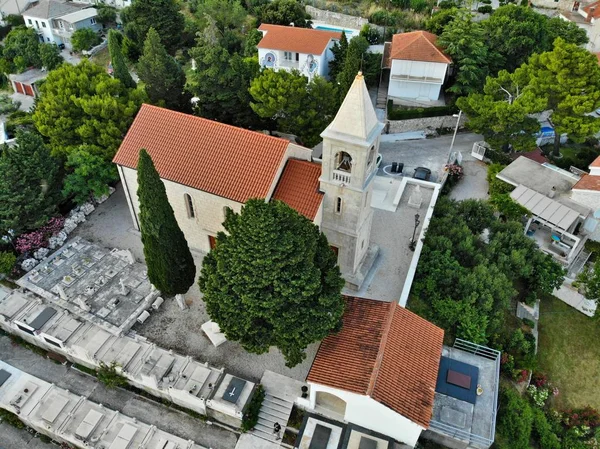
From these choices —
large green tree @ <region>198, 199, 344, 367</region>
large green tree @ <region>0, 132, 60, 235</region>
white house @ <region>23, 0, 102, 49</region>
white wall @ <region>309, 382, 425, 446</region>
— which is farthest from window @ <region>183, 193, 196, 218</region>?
white house @ <region>23, 0, 102, 49</region>

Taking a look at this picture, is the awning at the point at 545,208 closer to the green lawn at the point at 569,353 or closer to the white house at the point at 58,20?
the green lawn at the point at 569,353

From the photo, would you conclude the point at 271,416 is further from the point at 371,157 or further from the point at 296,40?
the point at 296,40

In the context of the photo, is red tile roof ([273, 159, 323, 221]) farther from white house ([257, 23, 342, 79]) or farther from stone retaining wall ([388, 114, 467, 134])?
white house ([257, 23, 342, 79])

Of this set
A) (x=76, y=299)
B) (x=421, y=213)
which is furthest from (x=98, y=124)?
(x=421, y=213)

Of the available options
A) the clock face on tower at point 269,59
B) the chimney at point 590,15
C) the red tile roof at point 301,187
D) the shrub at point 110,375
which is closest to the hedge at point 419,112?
the clock face on tower at point 269,59

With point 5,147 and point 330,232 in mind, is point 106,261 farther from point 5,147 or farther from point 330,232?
point 330,232

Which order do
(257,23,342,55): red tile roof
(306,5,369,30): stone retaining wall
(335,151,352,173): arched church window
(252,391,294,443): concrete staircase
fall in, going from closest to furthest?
(252,391,294,443): concrete staircase, (335,151,352,173): arched church window, (257,23,342,55): red tile roof, (306,5,369,30): stone retaining wall
